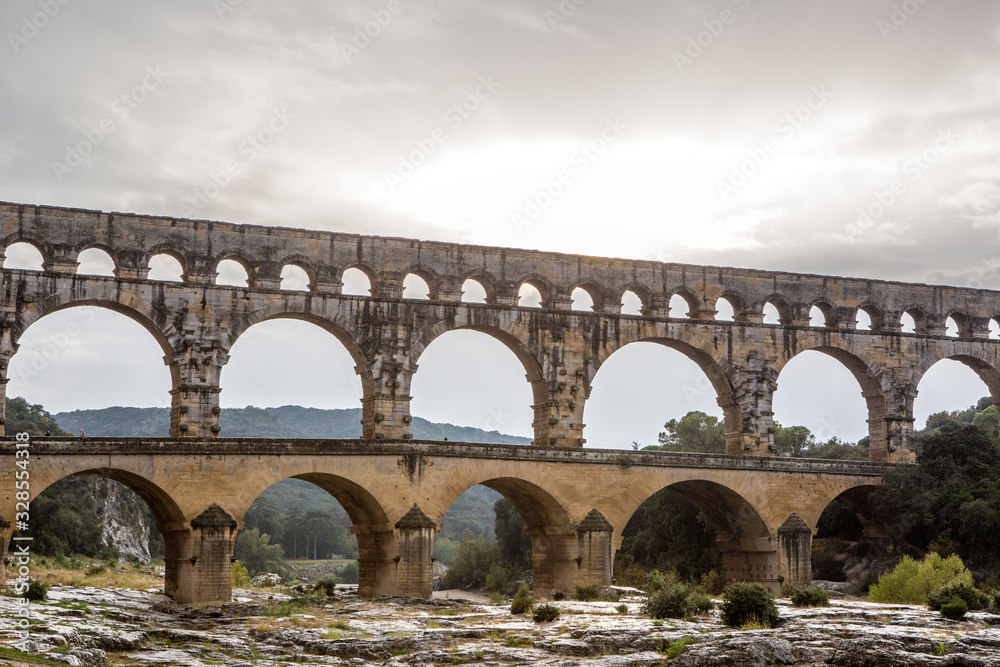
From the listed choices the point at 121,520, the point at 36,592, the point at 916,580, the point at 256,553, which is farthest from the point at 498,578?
the point at 36,592

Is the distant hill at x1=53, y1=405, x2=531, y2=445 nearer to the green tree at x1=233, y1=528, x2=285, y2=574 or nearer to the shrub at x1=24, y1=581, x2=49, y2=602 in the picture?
the green tree at x1=233, y1=528, x2=285, y2=574

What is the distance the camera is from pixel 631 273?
44.1 meters

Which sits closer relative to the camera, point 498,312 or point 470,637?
point 470,637

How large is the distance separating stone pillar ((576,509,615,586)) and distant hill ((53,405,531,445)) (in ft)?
281

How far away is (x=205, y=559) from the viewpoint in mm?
34094

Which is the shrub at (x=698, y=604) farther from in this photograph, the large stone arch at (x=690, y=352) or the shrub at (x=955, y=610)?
A: the large stone arch at (x=690, y=352)

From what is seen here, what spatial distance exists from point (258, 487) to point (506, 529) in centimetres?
3138

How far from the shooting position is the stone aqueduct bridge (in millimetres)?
35438

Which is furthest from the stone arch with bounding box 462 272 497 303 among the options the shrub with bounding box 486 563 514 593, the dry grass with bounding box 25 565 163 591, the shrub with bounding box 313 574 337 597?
the shrub with bounding box 486 563 514 593

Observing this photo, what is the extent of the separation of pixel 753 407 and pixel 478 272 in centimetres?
1212

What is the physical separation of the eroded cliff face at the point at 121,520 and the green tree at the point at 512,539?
774 inches

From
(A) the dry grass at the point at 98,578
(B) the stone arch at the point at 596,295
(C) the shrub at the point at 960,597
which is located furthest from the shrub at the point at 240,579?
(C) the shrub at the point at 960,597

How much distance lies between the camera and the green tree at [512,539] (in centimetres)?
6375

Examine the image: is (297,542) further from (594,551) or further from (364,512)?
(594,551)
